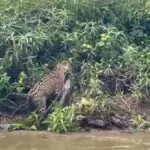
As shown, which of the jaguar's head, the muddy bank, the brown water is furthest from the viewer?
the jaguar's head

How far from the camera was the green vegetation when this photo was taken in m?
10.1

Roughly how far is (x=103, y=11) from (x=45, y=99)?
2.90m

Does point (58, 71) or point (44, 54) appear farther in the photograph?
point (44, 54)

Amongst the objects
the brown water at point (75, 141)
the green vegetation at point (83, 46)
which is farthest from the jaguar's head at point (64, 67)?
the brown water at point (75, 141)

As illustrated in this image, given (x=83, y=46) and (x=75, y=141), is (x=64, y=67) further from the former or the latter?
(x=75, y=141)

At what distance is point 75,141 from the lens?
27.1ft

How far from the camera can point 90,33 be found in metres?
11.1

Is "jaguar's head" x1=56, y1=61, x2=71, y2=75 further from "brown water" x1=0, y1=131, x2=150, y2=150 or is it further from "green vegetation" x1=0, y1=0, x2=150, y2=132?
"brown water" x1=0, y1=131, x2=150, y2=150

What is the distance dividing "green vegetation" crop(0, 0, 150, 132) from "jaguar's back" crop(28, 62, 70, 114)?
29cm

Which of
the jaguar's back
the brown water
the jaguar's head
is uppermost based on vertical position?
the jaguar's head

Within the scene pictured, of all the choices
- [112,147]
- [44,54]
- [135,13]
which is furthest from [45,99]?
[135,13]

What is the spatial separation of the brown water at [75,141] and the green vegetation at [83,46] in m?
0.74

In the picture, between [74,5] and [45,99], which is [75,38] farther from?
[45,99]

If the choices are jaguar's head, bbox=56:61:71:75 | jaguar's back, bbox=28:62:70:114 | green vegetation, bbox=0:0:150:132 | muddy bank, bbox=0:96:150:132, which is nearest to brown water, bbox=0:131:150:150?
muddy bank, bbox=0:96:150:132
